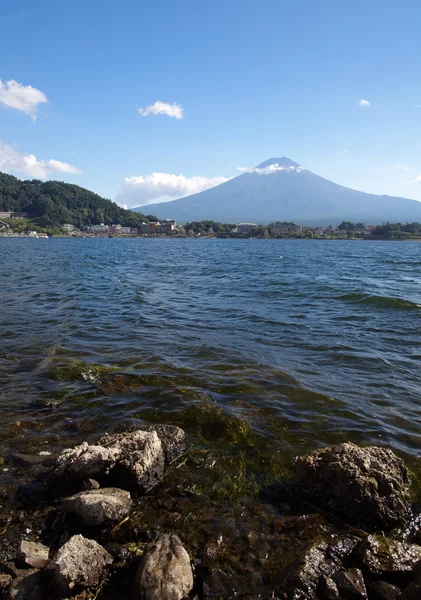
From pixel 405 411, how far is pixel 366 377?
1893 mm

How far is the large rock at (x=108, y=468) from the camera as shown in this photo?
4.97m

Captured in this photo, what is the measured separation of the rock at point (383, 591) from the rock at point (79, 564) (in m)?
2.53

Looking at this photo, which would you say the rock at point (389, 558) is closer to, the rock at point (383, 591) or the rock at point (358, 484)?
the rock at point (383, 591)

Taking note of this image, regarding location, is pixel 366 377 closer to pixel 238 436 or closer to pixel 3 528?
pixel 238 436

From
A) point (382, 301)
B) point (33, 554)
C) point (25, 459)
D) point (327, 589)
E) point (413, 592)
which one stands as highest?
point (413, 592)

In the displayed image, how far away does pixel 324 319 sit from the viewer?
53.5 ft

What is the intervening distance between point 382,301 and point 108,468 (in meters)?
18.5

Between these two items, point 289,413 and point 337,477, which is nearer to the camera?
point 337,477

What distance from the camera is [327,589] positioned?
Answer: 361 cm

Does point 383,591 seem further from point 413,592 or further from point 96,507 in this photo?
point 96,507

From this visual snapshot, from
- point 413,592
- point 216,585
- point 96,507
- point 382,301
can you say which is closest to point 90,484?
point 96,507

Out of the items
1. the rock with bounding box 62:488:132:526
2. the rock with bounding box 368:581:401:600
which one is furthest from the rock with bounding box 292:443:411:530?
the rock with bounding box 62:488:132:526

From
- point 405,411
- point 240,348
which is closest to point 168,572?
point 405,411

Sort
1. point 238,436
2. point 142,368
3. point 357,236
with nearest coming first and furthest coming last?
point 238,436, point 142,368, point 357,236
